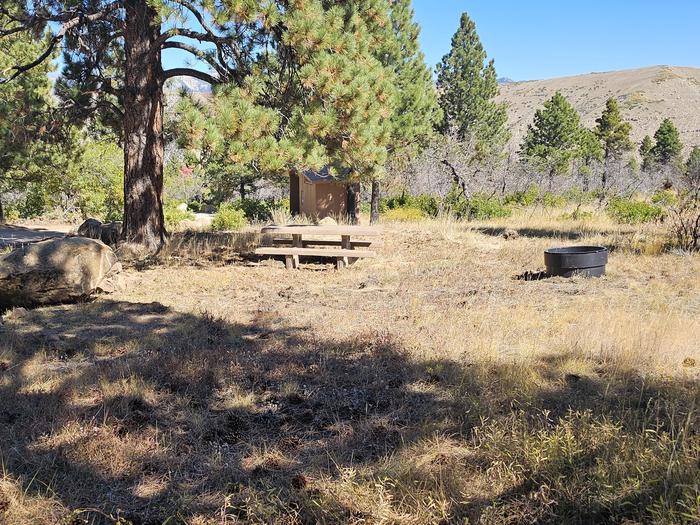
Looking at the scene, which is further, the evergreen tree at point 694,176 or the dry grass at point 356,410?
the evergreen tree at point 694,176

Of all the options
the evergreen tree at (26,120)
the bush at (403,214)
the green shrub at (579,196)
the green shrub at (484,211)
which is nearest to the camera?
the evergreen tree at (26,120)

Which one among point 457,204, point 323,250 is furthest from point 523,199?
point 323,250

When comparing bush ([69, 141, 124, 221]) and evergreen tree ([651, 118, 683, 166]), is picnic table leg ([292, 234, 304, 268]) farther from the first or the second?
evergreen tree ([651, 118, 683, 166])

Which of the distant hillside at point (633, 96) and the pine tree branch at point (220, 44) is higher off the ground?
the distant hillside at point (633, 96)

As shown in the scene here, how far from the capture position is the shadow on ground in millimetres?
2229

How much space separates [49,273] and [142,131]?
3533mm

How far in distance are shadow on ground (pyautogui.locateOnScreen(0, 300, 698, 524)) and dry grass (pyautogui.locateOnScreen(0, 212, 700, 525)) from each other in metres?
0.01

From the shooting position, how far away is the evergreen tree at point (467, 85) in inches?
1136

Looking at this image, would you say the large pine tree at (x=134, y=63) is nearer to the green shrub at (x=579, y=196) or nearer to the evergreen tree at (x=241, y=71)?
the evergreen tree at (x=241, y=71)

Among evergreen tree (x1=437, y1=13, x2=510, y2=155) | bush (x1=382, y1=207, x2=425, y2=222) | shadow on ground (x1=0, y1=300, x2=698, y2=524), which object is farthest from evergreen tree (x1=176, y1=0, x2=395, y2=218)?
evergreen tree (x1=437, y1=13, x2=510, y2=155)

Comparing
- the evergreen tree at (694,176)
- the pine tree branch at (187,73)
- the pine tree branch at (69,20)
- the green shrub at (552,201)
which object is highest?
the pine tree branch at (69,20)

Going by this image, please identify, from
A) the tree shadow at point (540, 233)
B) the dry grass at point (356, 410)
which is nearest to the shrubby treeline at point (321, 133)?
the tree shadow at point (540, 233)

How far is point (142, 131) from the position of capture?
8.62 m

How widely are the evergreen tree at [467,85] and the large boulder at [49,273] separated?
981 inches
